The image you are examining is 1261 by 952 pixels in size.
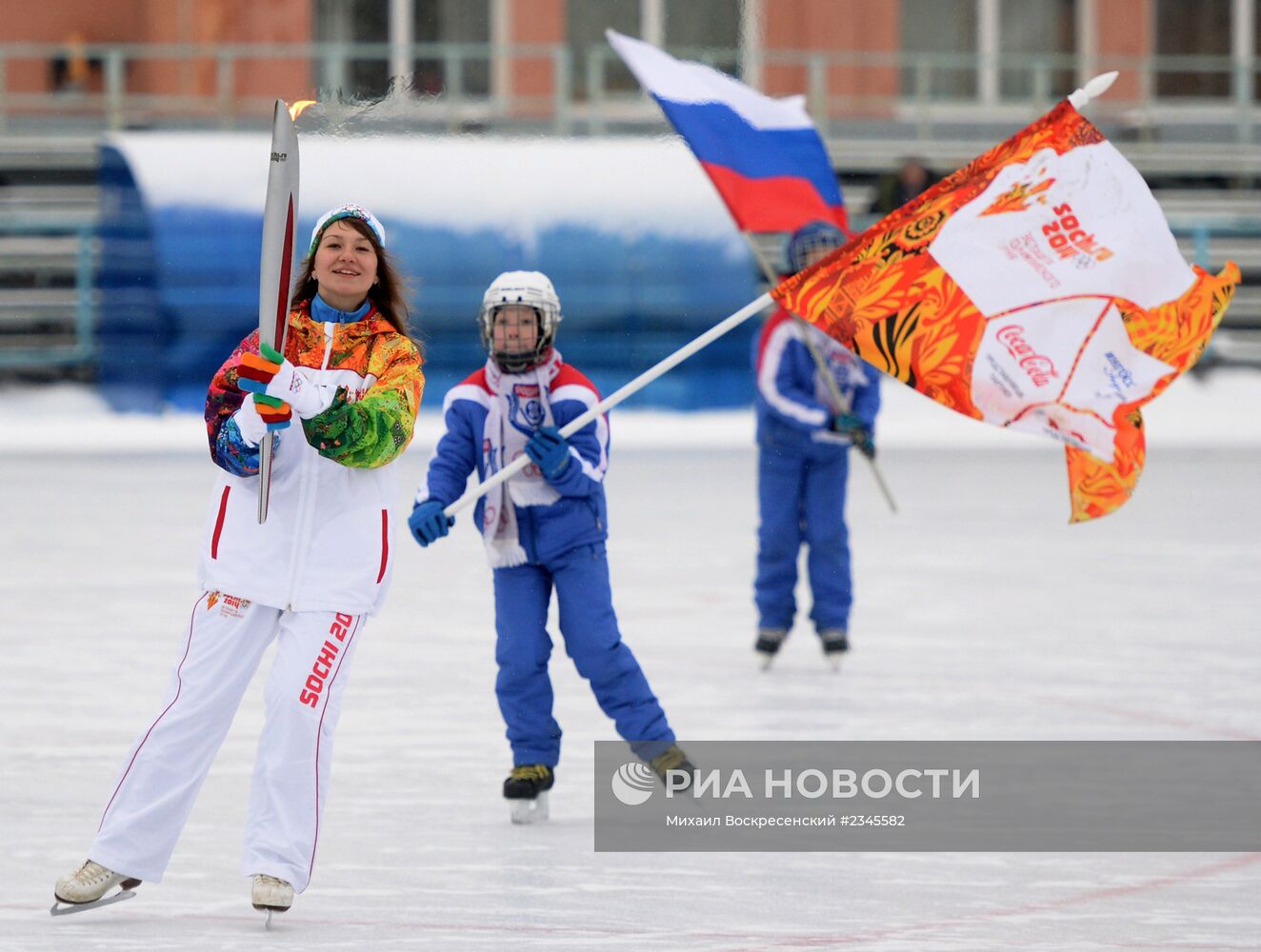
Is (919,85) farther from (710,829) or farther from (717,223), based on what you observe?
(710,829)

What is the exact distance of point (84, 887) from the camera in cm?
521

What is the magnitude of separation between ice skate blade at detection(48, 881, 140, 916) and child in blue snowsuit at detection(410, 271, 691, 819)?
1.29m

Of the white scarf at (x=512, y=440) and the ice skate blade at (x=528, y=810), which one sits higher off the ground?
the white scarf at (x=512, y=440)

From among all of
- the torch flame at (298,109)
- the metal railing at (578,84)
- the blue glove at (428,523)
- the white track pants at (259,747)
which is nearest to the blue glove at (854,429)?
the blue glove at (428,523)

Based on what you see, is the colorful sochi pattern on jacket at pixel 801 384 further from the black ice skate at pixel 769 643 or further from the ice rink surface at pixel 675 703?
the ice rink surface at pixel 675 703

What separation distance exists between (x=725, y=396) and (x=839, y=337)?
1664 cm

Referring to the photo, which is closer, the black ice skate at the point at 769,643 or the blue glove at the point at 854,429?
the blue glove at the point at 854,429

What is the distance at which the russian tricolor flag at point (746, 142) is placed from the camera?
796 cm

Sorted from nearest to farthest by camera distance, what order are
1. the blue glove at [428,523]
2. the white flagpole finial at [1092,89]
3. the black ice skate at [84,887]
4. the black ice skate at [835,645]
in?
the black ice skate at [84,887]
the white flagpole finial at [1092,89]
the blue glove at [428,523]
the black ice skate at [835,645]

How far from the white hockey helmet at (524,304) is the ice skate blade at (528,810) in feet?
3.68

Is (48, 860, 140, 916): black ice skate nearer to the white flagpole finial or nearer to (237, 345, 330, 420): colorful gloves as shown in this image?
(237, 345, 330, 420): colorful gloves

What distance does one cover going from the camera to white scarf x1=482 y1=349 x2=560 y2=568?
249 inches

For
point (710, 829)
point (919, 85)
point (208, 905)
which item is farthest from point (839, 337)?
point (919, 85)

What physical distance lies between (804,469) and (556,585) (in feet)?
9.45
